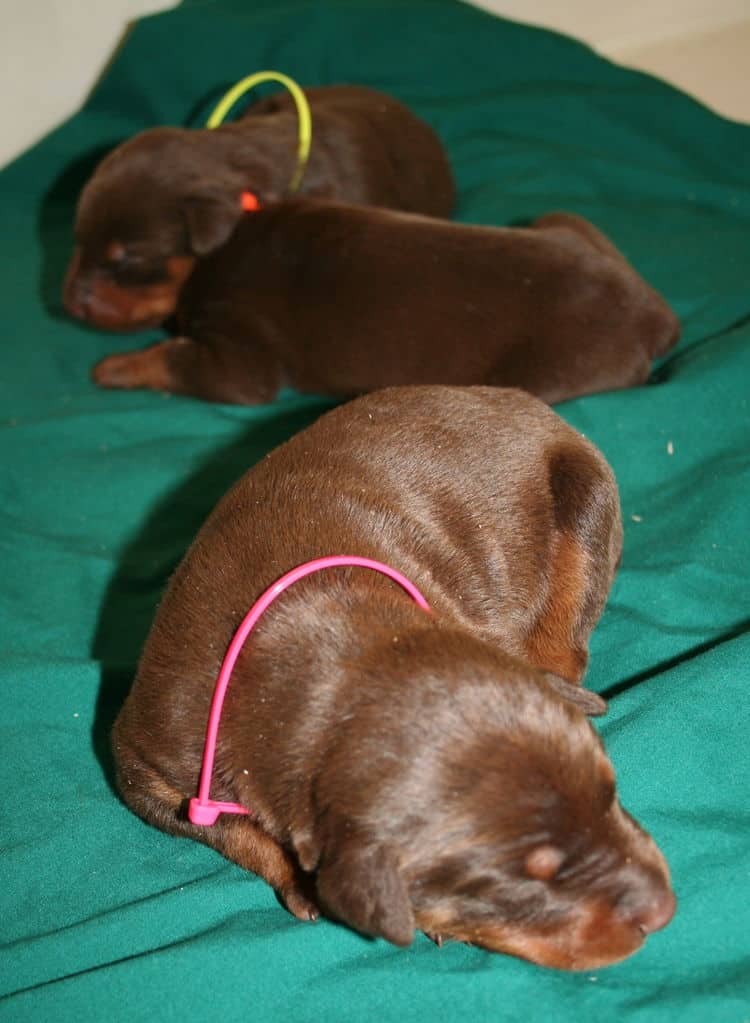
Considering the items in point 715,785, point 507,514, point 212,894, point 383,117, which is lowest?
point 212,894

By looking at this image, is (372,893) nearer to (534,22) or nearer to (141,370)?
(141,370)

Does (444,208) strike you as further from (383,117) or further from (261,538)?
(261,538)

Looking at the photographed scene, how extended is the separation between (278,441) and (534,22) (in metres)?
5.77

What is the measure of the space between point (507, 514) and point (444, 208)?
318cm

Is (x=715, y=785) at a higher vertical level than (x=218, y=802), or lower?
lower

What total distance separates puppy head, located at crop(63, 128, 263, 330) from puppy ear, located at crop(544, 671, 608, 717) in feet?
10.6

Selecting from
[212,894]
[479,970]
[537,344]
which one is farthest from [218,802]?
[537,344]

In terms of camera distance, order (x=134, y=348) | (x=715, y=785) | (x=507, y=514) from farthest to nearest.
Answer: (x=134, y=348) → (x=507, y=514) → (x=715, y=785)

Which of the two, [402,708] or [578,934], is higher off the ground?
[402,708]

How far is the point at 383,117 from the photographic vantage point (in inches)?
230

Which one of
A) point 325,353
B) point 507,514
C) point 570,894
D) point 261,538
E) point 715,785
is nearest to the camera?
point 570,894

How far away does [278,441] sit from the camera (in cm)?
466

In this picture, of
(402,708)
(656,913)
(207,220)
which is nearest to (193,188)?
(207,220)

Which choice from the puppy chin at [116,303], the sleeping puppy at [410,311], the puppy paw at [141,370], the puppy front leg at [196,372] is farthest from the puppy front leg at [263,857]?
the puppy chin at [116,303]
